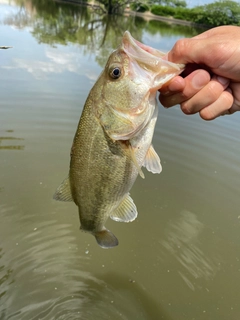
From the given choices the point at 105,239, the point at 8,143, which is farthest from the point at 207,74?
the point at 8,143

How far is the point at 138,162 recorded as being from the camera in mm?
2051

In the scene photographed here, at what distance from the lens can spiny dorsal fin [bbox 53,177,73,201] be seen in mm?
2250

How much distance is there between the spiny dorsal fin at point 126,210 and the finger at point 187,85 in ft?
2.71

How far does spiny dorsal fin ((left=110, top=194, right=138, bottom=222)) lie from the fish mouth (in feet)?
2.86

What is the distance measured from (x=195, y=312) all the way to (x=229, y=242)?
129 centimetres

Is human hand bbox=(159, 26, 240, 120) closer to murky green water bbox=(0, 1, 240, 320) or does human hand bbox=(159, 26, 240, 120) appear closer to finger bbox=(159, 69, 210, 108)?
finger bbox=(159, 69, 210, 108)

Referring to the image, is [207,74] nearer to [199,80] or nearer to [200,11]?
[199,80]

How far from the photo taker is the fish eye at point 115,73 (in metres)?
1.90

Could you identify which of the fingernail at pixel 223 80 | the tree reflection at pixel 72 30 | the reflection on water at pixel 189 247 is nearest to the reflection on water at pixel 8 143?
the reflection on water at pixel 189 247

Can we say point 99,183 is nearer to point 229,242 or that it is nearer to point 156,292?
point 156,292

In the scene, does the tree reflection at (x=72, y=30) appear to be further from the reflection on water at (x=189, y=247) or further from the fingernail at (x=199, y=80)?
the fingernail at (x=199, y=80)

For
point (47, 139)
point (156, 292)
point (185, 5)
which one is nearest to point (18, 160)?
point (47, 139)

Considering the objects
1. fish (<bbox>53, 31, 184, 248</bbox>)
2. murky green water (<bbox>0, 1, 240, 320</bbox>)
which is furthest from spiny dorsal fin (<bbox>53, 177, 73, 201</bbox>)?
murky green water (<bbox>0, 1, 240, 320</bbox>)

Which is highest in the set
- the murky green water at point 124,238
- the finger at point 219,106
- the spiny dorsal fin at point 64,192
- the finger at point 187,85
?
the finger at point 187,85
